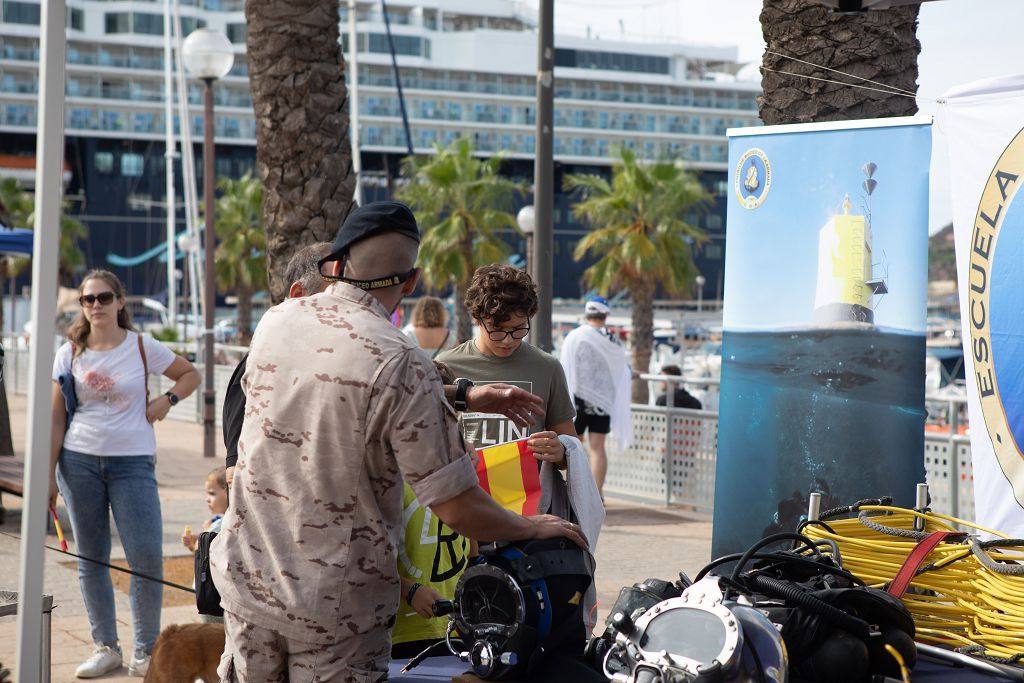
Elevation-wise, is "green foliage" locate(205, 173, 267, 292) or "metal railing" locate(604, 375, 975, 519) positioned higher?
"green foliage" locate(205, 173, 267, 292)

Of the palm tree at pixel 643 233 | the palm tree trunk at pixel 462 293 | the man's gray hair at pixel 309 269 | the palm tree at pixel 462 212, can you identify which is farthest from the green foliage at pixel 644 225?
the man's gray hair at pixel 309 269

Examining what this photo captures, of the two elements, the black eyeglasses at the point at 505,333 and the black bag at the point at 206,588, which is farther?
the black eyeglasses at the point at 505,333

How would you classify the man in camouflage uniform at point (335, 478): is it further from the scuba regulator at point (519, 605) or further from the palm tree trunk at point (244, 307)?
the palm tree trunk at point (244, 307)

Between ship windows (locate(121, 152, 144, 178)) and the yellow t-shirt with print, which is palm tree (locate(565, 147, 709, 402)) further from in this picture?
ship windows (locate(121, 152, 144, 178))

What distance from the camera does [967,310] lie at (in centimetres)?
452

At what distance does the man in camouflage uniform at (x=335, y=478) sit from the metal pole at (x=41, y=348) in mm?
729

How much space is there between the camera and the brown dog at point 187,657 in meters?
3.61

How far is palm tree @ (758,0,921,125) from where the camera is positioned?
584 cm

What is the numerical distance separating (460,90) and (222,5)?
19.0 metres

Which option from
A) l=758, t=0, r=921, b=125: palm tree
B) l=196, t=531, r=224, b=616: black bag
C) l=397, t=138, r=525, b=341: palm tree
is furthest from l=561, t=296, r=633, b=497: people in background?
l=397, t=138, r=525, b=341: palm tree

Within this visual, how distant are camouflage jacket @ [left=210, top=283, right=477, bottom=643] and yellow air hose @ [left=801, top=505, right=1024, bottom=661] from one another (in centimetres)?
122

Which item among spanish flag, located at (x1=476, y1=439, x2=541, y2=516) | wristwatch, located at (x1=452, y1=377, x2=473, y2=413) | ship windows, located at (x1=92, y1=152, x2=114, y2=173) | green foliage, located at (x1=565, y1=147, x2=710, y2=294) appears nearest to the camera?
wristwatch, located at (x1=452, y1=377, x2=473, y2=413)

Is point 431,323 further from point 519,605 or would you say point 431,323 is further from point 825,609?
point 825,609

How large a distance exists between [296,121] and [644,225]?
90.1ft
